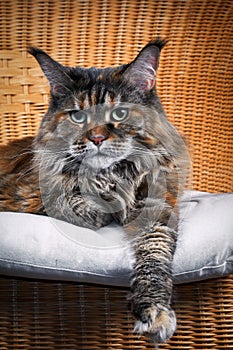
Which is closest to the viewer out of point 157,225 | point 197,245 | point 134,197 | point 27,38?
point 197,245

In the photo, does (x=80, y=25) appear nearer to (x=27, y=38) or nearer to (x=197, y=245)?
(x=27, y=38)

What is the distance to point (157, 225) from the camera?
1735 mm

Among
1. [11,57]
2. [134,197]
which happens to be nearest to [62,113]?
[134,197]

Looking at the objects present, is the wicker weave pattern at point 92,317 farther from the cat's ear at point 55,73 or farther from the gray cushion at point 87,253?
the cat's ear at point 55,73

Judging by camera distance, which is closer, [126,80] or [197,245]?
[197,245]

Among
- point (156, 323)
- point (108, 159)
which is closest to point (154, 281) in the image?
point (156, 323)

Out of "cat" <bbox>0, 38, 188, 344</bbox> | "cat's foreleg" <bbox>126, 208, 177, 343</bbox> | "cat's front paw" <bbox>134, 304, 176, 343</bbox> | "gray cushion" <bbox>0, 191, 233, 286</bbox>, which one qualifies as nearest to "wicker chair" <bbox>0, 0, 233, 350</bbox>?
"cat" <bbox>0, 38, 188, 344</bbox>

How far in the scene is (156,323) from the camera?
148 cm

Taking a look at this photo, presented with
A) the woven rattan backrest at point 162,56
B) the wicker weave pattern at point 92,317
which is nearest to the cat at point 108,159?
the wicker weave pattern at point 92,317

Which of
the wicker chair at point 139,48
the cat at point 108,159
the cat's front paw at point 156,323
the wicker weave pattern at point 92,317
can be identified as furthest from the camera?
the wicker chair at point 139,48

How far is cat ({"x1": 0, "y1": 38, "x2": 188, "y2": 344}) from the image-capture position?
1.75m

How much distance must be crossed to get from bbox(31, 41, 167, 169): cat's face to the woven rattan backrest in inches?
27.4

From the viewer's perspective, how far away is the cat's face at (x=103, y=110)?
1.75 m

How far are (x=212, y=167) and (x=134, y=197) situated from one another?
2.50ft
